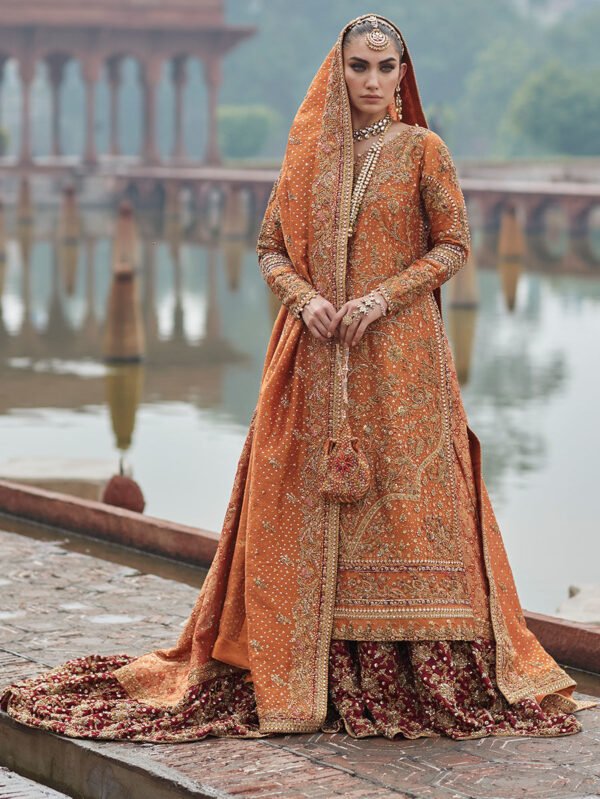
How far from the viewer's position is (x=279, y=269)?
11.8 feet

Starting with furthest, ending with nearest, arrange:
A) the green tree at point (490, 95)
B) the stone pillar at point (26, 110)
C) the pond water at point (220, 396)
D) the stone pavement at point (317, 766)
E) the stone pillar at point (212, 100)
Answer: the green tree at point (490, 95) → the stone pillar at point (212, 100) → the stone pillar at point (26, 110) → the pond water at point (220, 396) → the stone pavement at point (317, 766)

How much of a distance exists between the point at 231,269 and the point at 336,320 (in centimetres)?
→ 2045

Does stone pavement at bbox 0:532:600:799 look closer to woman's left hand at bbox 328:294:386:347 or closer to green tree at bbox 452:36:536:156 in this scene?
woman's left hand at bbox 328:294:386:347

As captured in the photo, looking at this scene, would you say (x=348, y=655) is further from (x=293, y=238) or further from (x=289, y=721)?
(x=293, y=238)

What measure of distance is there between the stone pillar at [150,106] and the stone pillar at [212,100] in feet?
3.62

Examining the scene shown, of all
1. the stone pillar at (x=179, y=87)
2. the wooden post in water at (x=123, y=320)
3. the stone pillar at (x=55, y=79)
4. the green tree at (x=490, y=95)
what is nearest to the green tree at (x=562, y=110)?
the green tree at (x=490, y=95)

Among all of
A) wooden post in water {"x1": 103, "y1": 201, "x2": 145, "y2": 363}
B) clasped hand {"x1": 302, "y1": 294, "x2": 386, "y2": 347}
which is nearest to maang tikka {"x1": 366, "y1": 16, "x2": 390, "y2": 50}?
clasped hand {"x1": 302, "y1": 294, "x2": 386, "y2": 347}

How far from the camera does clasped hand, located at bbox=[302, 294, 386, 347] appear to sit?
3.46 metres

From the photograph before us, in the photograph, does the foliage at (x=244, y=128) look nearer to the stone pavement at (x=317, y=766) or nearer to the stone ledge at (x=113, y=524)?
the stone ledge at (x=113, y=524)

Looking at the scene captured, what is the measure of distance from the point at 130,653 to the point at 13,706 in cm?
59

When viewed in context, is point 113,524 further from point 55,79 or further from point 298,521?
point 55,79

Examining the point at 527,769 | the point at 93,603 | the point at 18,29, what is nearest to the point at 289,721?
the point at 527,769

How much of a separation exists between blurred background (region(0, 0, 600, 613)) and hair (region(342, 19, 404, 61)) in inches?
112

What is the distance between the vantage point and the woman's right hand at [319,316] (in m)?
3.47
